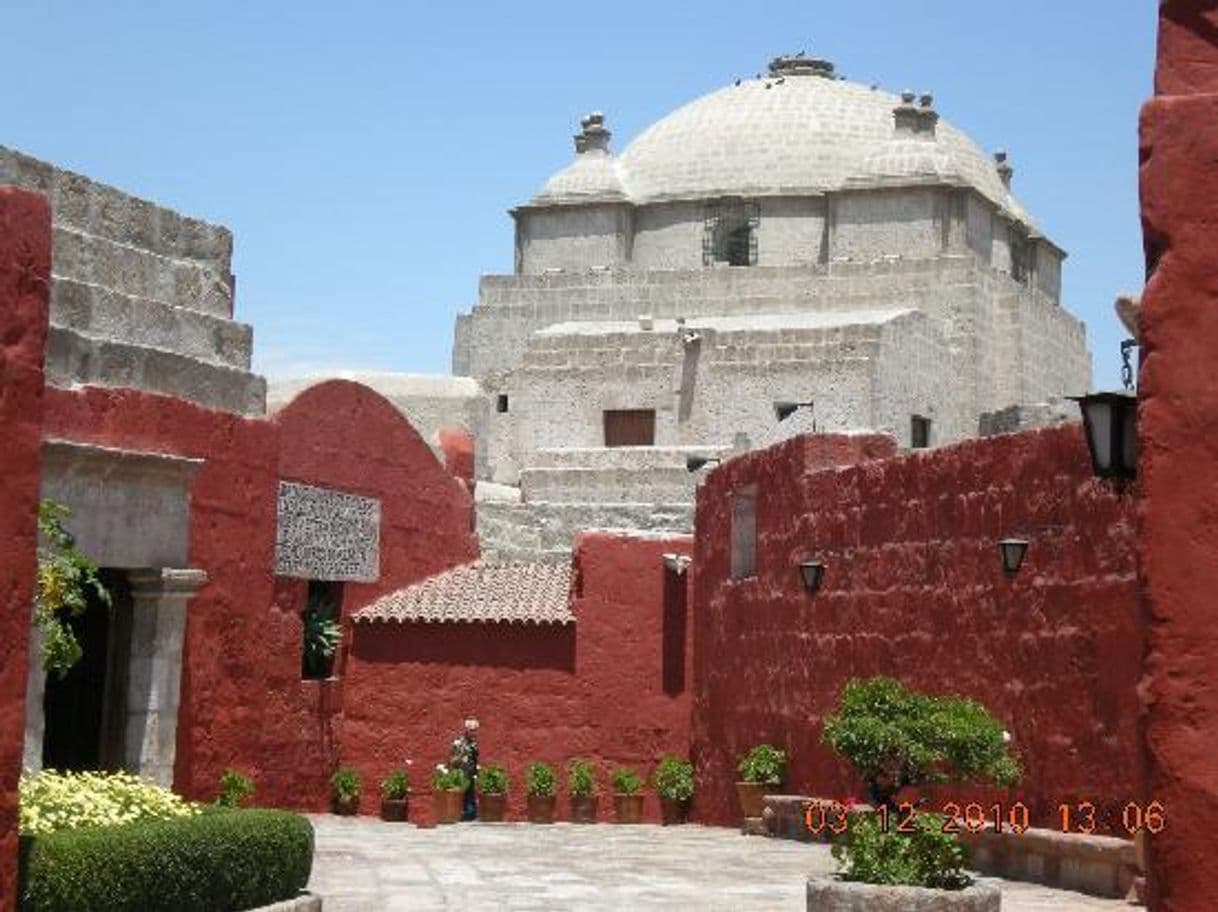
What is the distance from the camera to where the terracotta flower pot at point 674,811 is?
60.7ft

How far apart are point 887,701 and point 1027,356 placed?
81.5 feet

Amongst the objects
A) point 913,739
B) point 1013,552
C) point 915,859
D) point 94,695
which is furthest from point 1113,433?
point 94,695

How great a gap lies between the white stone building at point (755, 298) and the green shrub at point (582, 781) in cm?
793

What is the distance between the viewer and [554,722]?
19062mm

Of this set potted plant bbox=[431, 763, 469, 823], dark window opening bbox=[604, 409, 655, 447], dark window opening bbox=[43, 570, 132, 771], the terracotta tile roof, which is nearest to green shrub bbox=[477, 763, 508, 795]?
potted plant bbox=[431, 763, 469, 823]

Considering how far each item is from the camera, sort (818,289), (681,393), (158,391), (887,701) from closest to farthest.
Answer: (887,701)
(158,391)
(681,393)
(818,289)

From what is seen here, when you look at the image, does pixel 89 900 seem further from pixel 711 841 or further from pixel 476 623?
pixel 476 623

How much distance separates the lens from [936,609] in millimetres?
13938

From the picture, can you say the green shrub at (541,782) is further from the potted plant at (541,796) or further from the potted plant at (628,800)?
the potted plant at (628,800)

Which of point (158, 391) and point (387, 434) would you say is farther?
point (387, 434)

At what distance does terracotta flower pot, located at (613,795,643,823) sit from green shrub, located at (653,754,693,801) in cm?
25

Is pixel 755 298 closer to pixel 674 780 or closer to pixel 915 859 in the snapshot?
pixel 674 780

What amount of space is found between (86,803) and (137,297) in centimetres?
576

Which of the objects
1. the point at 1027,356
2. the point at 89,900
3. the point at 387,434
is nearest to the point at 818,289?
the point at 1027,356
